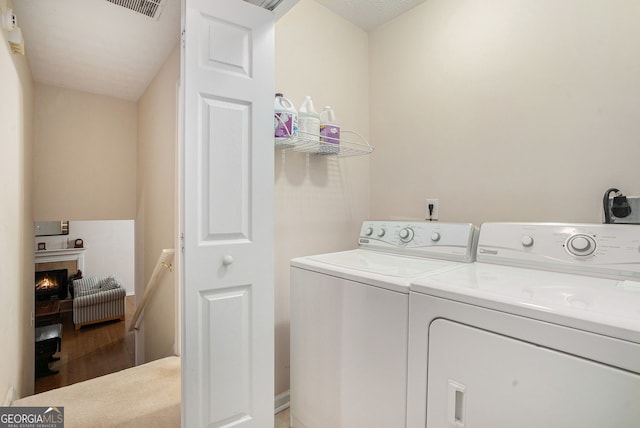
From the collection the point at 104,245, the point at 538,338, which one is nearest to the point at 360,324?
the point at 538,338

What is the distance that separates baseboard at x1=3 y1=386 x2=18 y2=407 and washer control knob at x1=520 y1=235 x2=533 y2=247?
2.91m

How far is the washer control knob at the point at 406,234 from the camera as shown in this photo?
1623 mm

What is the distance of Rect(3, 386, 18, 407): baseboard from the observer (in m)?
1.81

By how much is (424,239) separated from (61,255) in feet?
19.1

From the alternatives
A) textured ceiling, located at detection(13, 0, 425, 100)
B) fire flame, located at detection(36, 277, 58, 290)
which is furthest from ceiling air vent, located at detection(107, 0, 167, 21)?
fire flame, located at detection(36, 277, 58, 290)

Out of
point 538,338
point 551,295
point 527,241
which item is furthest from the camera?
point 527,241

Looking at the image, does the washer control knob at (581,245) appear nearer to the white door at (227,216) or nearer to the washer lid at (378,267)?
the washer lid at (378,267)

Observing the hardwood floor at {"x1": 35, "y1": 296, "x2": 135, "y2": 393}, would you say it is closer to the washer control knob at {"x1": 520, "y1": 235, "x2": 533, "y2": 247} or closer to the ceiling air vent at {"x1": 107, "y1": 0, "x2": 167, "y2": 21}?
the ceiling air vent at {"x1": 107, "y1": 0, "x2": 167, "y2": 21}

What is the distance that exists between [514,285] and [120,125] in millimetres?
4582

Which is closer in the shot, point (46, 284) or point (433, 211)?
point (433, 211)

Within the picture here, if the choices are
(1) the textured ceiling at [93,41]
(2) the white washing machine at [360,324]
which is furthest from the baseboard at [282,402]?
(1) the textured ceiling at [93,41]

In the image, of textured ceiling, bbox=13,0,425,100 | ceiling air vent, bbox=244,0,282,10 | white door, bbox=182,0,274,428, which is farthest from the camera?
textured ceiling, bbox=13,0,425,100

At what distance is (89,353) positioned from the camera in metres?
3.95

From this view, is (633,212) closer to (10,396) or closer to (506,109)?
(506,109)
